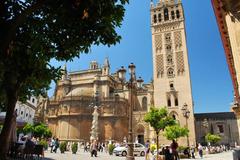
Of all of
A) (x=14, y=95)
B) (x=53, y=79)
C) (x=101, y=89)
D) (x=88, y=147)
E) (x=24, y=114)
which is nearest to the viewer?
(x=14, y=95)

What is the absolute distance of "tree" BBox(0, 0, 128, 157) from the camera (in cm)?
587

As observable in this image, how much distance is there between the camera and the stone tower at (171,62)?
139 ft

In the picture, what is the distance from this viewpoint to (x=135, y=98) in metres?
52.7

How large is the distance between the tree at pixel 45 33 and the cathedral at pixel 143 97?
118ft

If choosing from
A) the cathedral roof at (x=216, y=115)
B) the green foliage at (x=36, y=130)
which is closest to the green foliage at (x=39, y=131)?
the green foliage at (x=36, y=130)

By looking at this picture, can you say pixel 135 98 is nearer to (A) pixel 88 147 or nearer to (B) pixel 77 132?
(B) pixel 77 132

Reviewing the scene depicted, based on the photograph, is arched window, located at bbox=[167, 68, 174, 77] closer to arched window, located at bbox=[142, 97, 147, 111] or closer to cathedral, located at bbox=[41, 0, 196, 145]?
cathedral, located at bbox=[41, 0, 196, 145]

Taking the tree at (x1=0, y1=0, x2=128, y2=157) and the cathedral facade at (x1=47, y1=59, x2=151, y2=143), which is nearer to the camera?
the tree at (x1=0, y1=0, x2=128, y2=157)

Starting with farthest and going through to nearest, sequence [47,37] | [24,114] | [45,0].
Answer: [24,114] < [47,37] < [45,0]

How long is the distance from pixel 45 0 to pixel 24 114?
4435 cm

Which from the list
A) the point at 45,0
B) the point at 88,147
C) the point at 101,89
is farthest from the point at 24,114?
the point at 45,0

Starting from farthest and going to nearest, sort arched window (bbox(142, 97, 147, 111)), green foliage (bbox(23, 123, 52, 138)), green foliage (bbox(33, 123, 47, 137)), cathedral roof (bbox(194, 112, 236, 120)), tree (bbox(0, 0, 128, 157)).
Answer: cathedral roof (bbox(194, 112, 236, 120)) → arched window (bbox(142, 97, 147, 111)) → green foliage (bbox(33, 123, 47, 137)) → green foliage (bbox(23, 123, 52, 138)) → tree (bbox(0, 0, 128, 157))

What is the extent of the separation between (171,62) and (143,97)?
11806 millimetres

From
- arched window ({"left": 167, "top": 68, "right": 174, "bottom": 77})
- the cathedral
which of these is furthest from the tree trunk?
arched window ({"left": 167, "top": 68, "right": 174, "bottom": 77})
